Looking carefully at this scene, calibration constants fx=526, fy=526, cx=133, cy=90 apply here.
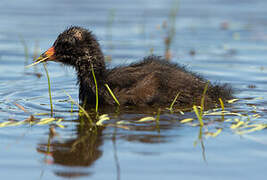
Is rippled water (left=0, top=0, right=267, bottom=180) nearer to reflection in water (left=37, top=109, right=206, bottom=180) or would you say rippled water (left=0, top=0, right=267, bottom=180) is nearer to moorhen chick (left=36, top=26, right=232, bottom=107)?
reflection in water (left=37, top=109, right=206, bottom=180)

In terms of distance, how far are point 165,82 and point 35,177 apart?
120 inches

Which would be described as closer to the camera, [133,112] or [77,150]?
[77,150]

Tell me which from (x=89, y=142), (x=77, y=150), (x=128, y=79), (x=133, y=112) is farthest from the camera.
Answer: (x=128, y=79)

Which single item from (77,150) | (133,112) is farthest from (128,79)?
(77,150)

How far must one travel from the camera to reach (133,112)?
6.95 m

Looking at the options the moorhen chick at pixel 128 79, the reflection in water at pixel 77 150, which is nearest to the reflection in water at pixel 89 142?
the reflection in water at pixel 77 150

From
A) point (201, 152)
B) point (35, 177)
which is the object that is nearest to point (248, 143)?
point (201, 152)

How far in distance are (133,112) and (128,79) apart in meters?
0.53

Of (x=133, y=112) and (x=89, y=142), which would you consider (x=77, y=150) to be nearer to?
(x=89, y=142)

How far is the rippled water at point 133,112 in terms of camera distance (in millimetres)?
4895

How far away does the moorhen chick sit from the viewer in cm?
721

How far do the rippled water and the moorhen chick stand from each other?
44 centimetres

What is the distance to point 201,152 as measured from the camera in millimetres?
5250

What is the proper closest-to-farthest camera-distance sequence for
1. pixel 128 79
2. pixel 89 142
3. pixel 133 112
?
pixel 89 142 < pixel 133 112 < pixel 128 79
